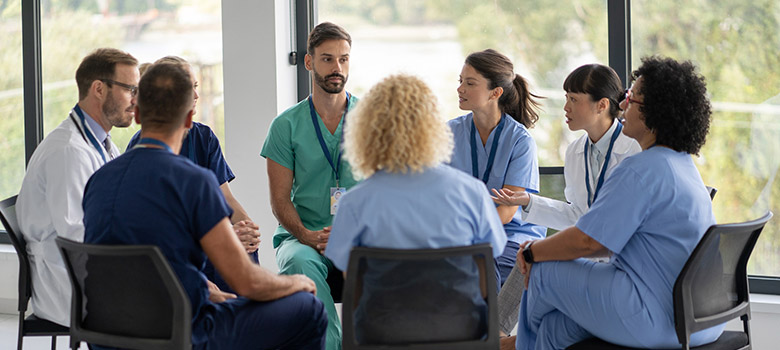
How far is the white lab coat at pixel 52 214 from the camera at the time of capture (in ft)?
8.55

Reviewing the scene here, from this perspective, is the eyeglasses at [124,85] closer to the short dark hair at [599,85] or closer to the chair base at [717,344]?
the short dark hair at [599,85]

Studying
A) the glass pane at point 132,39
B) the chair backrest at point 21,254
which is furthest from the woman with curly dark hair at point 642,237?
the glass pane at point 132,39

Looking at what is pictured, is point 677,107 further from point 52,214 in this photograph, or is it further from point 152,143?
point 52,214

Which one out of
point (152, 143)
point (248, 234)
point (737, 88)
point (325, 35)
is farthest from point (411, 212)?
point (737, 88)

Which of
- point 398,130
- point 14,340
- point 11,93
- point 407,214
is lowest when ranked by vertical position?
point 14,340

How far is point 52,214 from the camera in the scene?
8.59ft

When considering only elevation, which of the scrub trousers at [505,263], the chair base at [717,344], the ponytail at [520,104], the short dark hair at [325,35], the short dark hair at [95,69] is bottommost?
the chair base at [717,344]

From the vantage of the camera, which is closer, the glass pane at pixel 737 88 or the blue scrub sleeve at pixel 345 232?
the blue scrub sleeve at pixel 345 232

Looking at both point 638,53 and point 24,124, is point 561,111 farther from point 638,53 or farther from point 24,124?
point 24,124

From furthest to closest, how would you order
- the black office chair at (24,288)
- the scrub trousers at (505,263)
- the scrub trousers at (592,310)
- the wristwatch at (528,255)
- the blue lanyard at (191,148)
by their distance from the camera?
the blue lanyard at (191,148) → the scrub trousers at (505,263) → the black office chair at (24,288) → the wristwatch at (528,255) → the scrub trousers at (592,310)

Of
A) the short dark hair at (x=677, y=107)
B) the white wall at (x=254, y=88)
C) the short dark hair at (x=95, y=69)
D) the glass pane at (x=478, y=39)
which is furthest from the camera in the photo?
the white wall at (x=254, y=88)

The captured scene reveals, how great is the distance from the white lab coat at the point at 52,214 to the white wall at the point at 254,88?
1630 mm

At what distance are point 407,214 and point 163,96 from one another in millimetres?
715

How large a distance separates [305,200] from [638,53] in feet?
5.91
